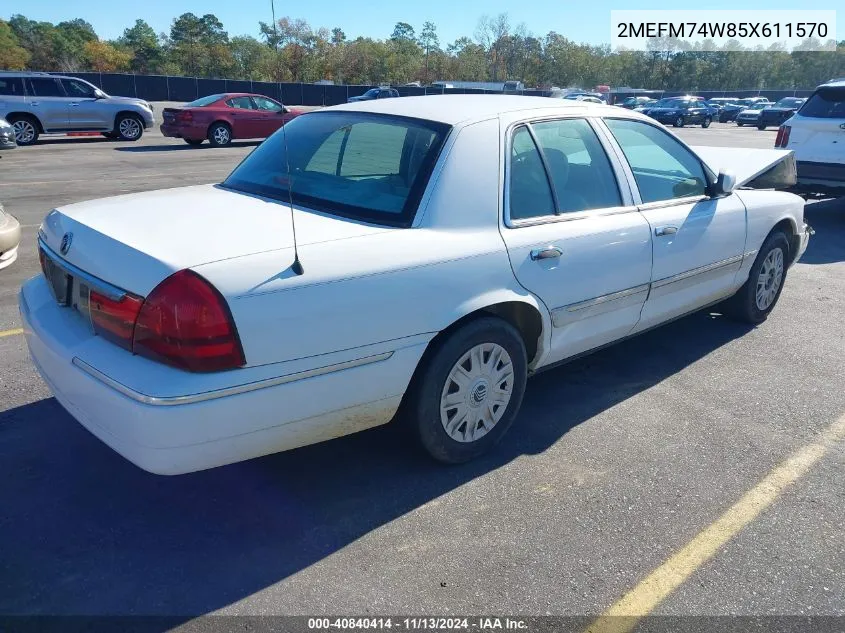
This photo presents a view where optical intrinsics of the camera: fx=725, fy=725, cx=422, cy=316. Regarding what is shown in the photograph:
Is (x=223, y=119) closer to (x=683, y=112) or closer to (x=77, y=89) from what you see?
(x=77, y=89)

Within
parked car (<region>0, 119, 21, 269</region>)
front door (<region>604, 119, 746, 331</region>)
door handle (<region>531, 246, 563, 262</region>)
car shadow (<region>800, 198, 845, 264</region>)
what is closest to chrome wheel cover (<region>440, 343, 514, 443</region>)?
door handle (<region>531, 246, 563, 262</region>)

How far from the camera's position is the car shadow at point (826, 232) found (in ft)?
27.0

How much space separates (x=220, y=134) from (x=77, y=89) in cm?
357

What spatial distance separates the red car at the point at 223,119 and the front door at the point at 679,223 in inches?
641

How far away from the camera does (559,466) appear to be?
11.6 ft

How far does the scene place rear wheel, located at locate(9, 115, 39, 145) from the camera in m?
17.4

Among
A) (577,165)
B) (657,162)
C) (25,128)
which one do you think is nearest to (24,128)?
(25,128)

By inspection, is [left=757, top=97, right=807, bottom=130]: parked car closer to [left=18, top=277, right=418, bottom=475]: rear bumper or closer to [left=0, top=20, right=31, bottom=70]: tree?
[left=18, top=277, right=418, bottom=475]: rear bumper

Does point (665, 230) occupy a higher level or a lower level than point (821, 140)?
lower

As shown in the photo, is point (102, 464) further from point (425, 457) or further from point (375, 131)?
point (375, 131)

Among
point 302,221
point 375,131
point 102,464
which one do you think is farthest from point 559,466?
point 102,464

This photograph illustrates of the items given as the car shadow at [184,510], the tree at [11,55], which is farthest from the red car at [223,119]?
the tree at [11,55]

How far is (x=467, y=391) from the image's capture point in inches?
131

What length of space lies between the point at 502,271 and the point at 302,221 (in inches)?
36.2
